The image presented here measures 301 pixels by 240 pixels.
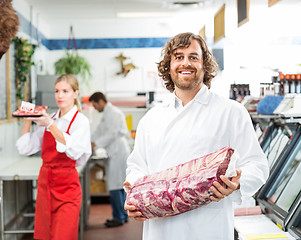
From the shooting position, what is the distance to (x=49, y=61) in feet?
28.1

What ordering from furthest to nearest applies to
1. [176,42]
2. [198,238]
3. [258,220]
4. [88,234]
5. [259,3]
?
[88,234] < [259,3] < [258,220] < [176,42] < [198,238]

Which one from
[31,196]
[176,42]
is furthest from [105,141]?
[176,42]

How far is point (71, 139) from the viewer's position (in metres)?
3.39

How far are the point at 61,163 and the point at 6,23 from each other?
6.08 ft

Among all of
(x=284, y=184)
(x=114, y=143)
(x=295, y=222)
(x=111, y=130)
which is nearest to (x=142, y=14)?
(x=111, y=130)

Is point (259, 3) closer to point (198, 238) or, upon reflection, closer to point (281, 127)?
point (281, 127)

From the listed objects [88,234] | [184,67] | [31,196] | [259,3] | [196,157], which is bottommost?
[88,234]

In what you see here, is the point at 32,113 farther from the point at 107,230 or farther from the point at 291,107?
the point at 107,230

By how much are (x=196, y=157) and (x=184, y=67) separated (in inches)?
16.1

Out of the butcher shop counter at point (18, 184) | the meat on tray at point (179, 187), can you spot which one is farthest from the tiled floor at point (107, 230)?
the meat on tray at point (179, 187)

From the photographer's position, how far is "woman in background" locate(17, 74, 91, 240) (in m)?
3.36

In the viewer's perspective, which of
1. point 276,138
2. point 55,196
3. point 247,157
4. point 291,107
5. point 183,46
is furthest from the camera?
point 55,196

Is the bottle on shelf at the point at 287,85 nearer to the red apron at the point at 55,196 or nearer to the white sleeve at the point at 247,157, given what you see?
the white sleeve at the point at 247,157

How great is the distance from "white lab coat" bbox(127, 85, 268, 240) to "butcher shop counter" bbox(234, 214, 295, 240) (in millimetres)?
395
